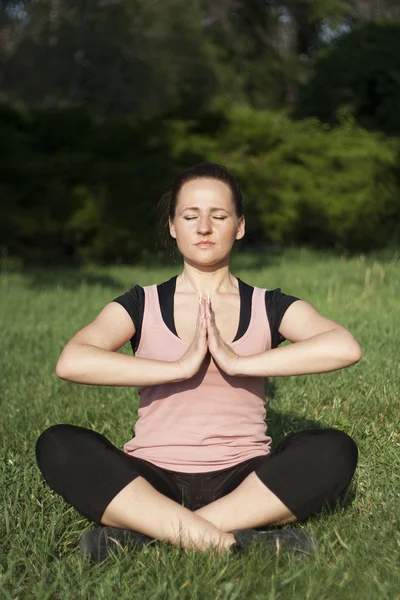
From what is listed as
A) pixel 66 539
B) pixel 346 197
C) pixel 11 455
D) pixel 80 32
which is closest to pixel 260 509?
pixel 66 539

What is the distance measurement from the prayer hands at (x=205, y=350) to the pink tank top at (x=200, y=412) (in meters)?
0.21

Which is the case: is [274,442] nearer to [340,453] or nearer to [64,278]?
[340,453]

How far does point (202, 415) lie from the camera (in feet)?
10.4

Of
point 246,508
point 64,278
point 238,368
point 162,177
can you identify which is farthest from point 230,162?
point 246,508

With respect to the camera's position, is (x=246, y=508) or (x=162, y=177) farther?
(x=162, y=177)

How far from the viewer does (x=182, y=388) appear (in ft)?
10.6

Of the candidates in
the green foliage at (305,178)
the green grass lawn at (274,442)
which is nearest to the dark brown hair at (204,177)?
the green grass lawn at (274,442)

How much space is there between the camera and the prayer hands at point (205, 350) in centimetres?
298

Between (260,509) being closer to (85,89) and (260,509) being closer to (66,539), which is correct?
(66,539)

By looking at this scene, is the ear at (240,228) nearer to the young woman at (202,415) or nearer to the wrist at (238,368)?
the young woman at (202,415)

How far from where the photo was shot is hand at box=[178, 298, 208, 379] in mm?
2977

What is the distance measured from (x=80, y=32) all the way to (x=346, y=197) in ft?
67.5

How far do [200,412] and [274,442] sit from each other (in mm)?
1209

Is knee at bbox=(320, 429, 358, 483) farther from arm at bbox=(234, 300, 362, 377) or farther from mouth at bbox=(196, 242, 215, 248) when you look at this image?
mouth at bbox=(196, 242, 215, 248)
